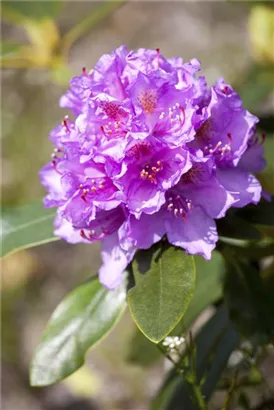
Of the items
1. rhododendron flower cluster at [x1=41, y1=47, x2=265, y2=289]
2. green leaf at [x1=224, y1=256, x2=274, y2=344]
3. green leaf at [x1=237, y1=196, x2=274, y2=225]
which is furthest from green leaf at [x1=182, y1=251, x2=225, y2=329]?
rhododendron flower cluster at [x1=41, y1=47, x2=265, y2=289]

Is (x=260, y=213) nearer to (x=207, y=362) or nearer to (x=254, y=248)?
→ (x=254, y=248)

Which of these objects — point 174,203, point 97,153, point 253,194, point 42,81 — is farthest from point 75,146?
point 42,81

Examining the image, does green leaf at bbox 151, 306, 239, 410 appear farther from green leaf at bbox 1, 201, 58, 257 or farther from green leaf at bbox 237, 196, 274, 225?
green leaf at bbox 1, 201, 58, 257

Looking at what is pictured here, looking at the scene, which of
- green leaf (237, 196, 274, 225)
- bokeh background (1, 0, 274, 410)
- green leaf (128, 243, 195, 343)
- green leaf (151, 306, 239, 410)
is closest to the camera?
green leaf (128, 243, 195, 343)

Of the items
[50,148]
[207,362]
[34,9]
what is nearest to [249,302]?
[207,362]

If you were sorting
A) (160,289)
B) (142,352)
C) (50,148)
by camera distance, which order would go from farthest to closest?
1. (50,148)
2. (142,352)
3. (160,289)

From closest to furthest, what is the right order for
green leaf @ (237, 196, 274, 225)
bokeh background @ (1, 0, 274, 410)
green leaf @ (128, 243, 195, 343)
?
1. green leaf @ (128, 243, 195, 343)
2. green leaf @ (237, 196, 274, 225)
3. bokeh background @ (1, 0, 274, 410)
